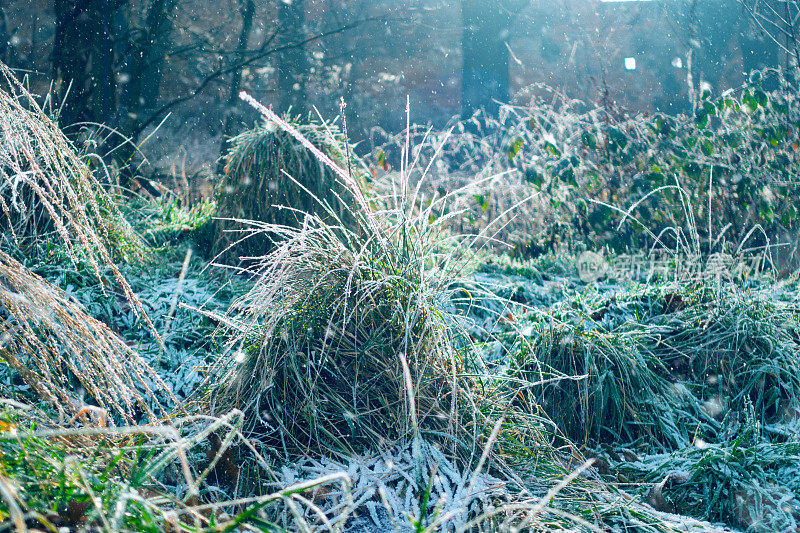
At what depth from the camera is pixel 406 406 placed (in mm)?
1671

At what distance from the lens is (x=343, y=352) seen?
179cm

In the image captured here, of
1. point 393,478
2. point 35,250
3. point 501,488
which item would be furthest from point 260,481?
point 35,250

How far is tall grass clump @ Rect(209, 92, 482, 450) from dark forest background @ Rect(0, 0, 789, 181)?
2.89 meters

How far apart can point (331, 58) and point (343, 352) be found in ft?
19.7

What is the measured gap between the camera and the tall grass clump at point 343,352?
172 cm

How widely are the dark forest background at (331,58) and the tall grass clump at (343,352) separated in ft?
9.50

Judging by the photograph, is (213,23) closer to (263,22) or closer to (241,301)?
(263,22)

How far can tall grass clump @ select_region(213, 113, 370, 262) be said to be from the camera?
3244 millimetres

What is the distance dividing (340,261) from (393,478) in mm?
658

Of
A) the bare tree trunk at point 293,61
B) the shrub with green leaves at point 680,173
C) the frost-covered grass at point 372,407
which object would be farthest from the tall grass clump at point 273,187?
the bare tree trunk at point 293,61

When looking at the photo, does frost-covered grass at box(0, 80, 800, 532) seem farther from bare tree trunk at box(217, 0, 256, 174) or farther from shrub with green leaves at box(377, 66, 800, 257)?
bare tree trunk at box(217, 0, 256, 174)
